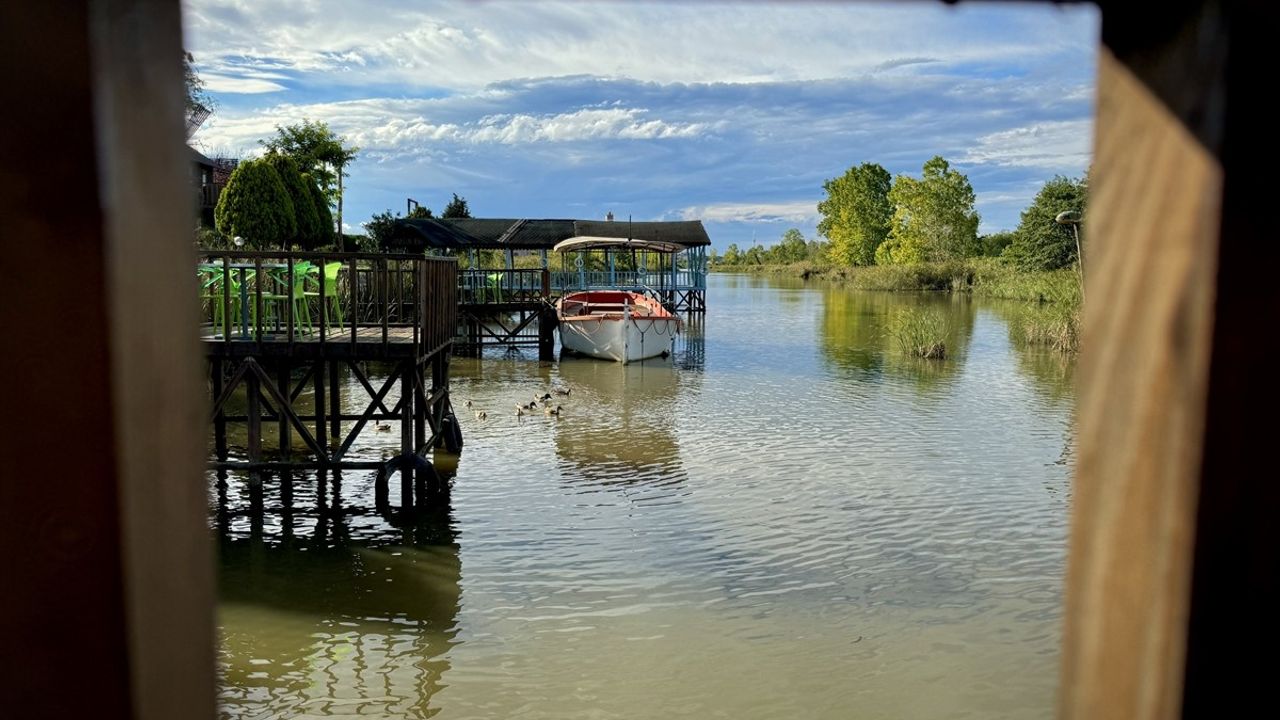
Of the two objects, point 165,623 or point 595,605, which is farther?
point 595,605

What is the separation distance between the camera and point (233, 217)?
26281 mm

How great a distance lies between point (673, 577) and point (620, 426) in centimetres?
772

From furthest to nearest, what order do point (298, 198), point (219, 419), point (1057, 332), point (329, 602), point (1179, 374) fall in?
point (298, 198), point (1057, 332), point (219, 419), point (329, 602), point (1179, 374)

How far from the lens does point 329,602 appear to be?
8.02 metres

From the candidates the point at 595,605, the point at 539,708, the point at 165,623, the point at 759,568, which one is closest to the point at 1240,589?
the point at 165,623

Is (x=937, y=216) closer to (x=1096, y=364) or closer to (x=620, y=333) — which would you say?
(x=620, y=333)

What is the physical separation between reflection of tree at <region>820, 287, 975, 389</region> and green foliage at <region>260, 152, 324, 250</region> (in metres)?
16.4

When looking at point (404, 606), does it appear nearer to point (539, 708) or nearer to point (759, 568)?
point (539, 708)

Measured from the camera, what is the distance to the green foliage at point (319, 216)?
98.2ft

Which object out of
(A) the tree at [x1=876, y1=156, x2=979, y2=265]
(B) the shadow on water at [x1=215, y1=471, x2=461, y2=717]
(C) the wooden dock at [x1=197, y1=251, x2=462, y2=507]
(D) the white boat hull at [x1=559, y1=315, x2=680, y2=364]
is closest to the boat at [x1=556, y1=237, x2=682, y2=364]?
(D) the white boat hull at [x1=559, y1=315, x2=680, y2=364]

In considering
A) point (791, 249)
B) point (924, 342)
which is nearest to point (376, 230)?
point (924, 342)

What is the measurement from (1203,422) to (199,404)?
2.82 feet

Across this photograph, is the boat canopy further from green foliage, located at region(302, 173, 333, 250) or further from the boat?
green foliage, located at region(302, 173, 333, 250)

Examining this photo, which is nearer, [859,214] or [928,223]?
[928,223]
